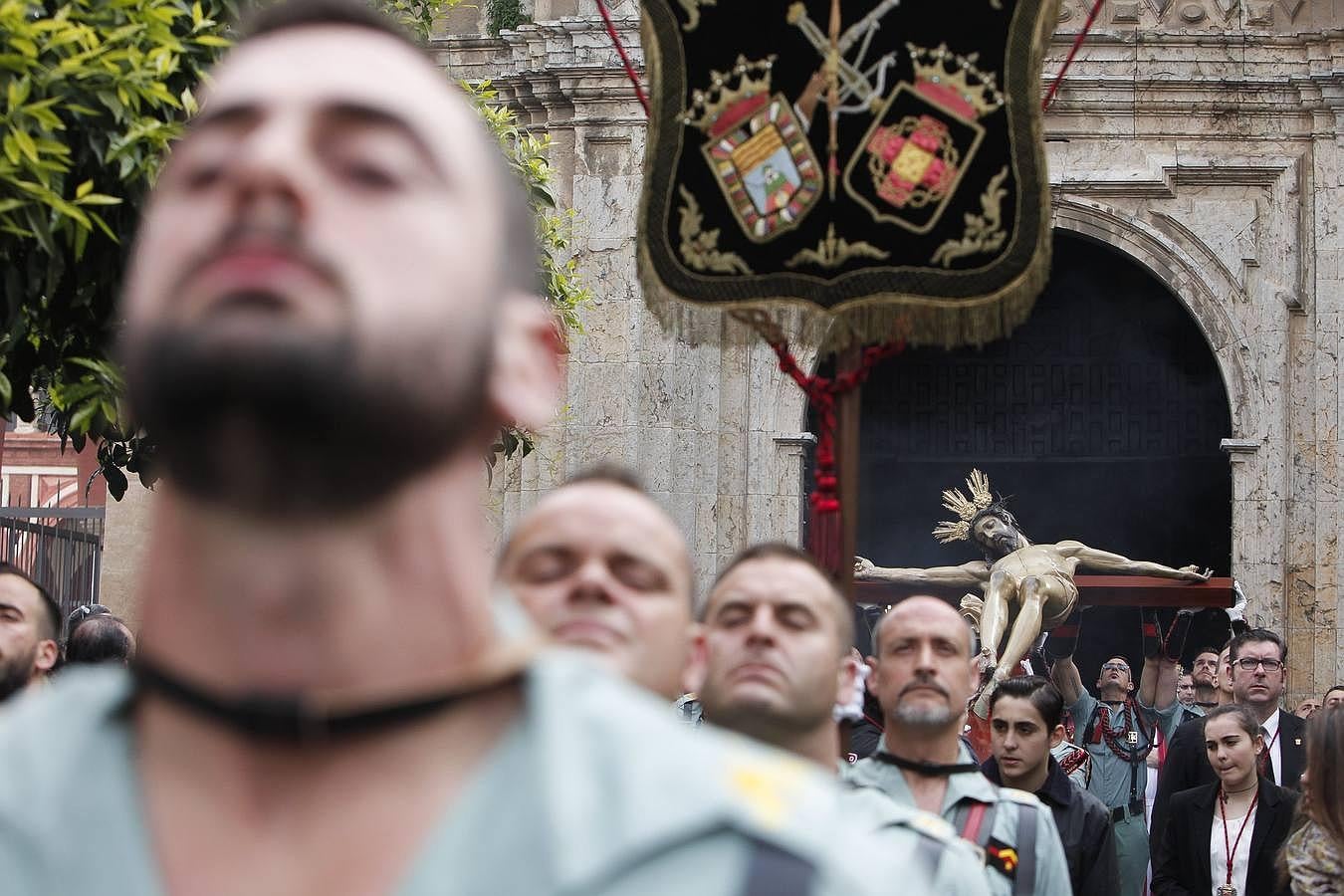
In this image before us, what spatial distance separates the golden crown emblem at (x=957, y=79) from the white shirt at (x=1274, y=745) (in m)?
4.77

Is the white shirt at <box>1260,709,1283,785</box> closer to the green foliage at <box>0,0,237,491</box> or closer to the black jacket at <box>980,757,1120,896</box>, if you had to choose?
the black jacket at <box>980,757,1120,896</box>

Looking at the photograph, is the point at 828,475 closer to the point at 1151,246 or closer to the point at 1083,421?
the point at 1151,246

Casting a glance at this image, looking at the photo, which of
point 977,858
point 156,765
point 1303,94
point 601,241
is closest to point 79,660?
point 977,858

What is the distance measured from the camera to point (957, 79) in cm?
464

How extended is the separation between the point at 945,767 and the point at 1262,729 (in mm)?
3968

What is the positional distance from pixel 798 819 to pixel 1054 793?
5.80 m

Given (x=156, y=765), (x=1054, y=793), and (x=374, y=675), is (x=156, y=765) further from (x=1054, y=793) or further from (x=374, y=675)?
(x=1054, y=793)

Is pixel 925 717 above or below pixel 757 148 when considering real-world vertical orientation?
below

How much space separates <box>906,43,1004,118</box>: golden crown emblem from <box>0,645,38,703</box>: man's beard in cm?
305

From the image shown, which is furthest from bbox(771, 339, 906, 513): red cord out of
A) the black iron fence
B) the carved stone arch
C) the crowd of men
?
the black iron fence

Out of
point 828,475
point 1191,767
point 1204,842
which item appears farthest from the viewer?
point 1191,767

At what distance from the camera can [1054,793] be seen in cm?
666

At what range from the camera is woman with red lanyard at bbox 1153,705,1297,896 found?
7270mm

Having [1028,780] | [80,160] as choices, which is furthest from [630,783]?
[1028,780]
